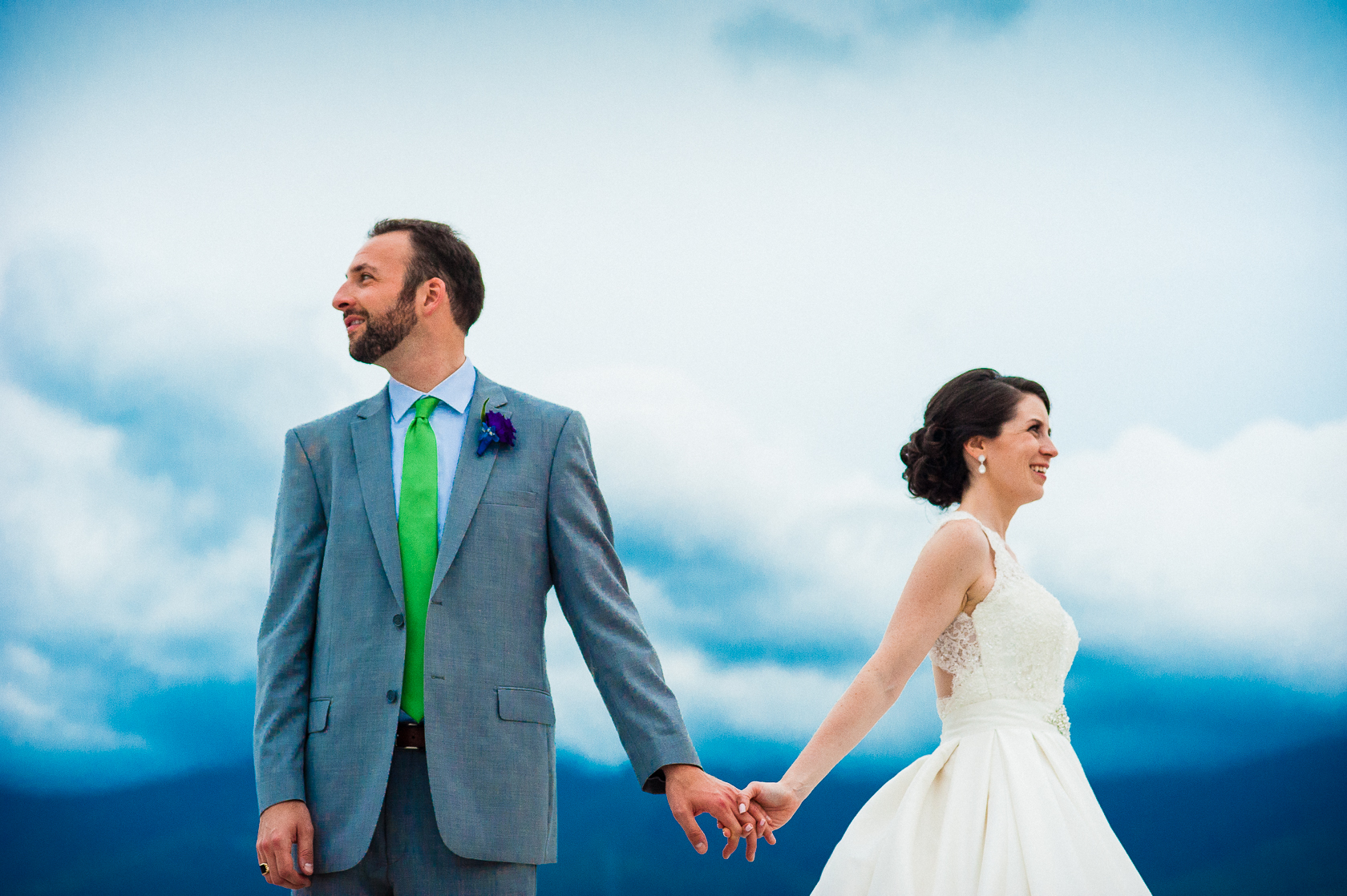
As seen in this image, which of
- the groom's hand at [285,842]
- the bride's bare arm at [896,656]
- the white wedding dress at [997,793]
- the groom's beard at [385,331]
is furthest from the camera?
the bride's bare arm at [896,656]

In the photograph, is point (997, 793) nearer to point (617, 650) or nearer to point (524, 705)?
point (617, 650)

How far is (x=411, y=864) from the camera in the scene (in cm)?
179

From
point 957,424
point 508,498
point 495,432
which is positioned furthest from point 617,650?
point 957,424

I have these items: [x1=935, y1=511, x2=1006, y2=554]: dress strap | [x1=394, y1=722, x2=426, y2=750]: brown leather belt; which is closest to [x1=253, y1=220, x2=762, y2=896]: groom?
[x1=394, y1=722, x2=426, y2=750]: brown leather belt

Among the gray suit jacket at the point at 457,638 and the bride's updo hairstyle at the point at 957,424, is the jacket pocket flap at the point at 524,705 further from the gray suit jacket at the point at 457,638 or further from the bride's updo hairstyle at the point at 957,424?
the bride's updo hairstyle at the point at 957,424

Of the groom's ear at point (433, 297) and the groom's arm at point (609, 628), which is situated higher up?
the groom's ear at point (433, 297)

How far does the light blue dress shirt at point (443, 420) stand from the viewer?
1.99 meters

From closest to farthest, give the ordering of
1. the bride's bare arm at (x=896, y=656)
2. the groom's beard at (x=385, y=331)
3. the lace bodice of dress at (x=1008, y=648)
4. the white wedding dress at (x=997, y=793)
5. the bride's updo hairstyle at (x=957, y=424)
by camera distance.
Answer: the groom's beard at (x=385, y=331)
the white wedding dress at (x=997, y=793)
the bride's bare arm at (x=896, y=656)
the lace bodice of dress at (x=1008, y=648)
the bride's updo hairstyle at (x=957, y=424)

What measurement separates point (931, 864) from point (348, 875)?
1.08 metres

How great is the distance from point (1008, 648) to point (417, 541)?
127 cm

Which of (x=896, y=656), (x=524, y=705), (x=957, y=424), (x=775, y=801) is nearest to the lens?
(x=524, y=705)

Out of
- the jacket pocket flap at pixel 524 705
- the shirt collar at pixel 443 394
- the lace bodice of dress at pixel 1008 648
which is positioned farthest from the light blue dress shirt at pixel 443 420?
the lace bodice of dress at pixel 1008 648

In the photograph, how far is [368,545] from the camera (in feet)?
6.29

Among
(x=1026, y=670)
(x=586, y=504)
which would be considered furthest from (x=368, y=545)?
(x=1026, y=670)
